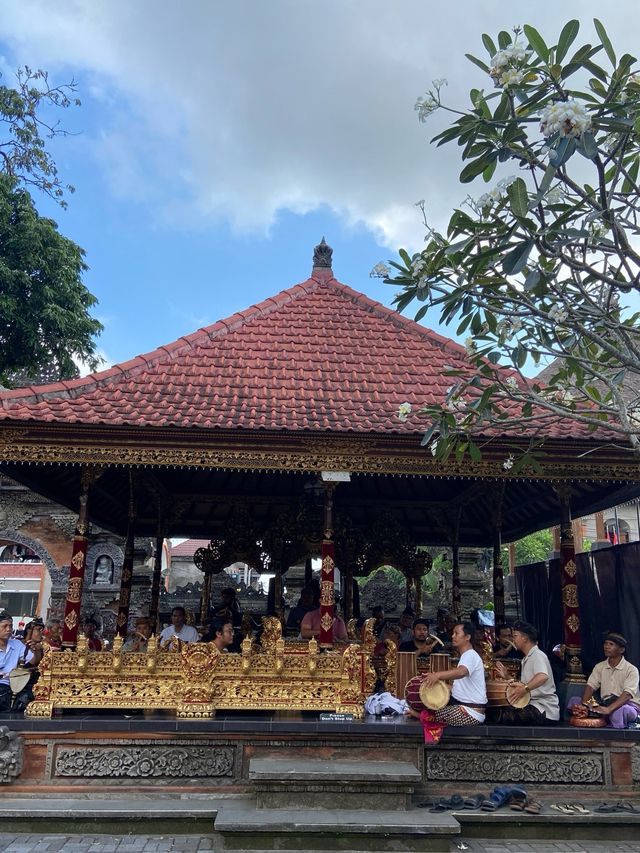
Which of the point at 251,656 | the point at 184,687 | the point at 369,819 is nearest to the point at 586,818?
the point at 369,819

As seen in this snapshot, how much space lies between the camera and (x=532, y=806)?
6348 mm

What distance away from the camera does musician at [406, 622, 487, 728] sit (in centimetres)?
656

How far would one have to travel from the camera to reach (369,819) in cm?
586

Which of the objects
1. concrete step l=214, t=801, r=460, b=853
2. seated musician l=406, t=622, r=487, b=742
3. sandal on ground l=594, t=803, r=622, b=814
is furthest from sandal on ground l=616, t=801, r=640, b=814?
concrete step l=214, t=801, r=460, b=853

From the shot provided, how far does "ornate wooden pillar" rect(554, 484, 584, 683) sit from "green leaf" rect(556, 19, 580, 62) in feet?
16.8

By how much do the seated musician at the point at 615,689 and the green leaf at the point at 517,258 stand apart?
450 cm

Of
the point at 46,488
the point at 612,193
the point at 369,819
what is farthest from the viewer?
the point at 46,488

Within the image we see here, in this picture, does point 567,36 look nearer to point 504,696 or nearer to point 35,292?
point 504,696

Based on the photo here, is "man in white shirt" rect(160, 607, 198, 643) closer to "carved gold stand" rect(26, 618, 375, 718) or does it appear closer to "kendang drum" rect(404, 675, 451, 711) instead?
"carved gold stand" rect(26, 618, 375, 718)

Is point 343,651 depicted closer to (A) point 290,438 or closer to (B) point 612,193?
(A) point 290,438

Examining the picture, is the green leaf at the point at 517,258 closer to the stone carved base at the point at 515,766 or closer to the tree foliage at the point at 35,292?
the stone carved base at the point at 515,766

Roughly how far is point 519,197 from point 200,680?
18.1ft

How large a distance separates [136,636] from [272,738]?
8.96ft

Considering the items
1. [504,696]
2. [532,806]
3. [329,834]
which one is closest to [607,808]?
[532,806]
